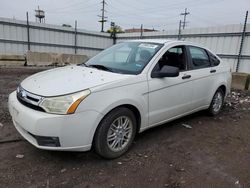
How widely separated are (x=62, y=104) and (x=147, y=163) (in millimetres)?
1393

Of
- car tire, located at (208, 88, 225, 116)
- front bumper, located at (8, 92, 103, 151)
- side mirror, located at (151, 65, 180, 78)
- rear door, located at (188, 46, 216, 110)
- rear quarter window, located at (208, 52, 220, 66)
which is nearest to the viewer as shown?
front bumper, located at (8, 92, 103, 151)

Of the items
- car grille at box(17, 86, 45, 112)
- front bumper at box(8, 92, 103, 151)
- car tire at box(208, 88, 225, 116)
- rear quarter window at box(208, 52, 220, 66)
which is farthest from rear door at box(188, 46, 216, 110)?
car grille at box(17, 86, 45, 112)

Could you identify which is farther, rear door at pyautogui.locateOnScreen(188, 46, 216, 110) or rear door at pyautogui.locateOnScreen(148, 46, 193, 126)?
rear door at pyautogui.locateOnScreen(188, 46, 216, 110)

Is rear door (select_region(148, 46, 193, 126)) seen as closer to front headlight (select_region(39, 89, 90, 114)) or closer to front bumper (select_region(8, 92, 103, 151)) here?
front bumper (select_region(8, 92, 103, 151))

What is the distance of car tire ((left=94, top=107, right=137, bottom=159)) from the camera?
8.97ft

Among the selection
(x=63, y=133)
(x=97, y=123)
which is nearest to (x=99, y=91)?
(x=97, y=123)

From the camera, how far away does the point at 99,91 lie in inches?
104

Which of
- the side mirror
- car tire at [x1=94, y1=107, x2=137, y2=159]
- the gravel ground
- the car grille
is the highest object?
the side mirror

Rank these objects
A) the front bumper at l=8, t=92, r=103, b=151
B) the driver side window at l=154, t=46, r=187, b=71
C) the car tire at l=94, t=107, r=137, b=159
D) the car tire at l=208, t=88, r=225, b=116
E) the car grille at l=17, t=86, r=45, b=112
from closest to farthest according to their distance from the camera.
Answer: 1. the front bumper at l=8, t=92, r=103, b=151
2. the car grille at l=17, t=86, r=45, b=112
3. the car tire at l=94, t=107, r=137, b=159
4. the driver side window at l=154, t=46, r=187, b=71
5. the car tire at l=208, t=88, r=225, b=116

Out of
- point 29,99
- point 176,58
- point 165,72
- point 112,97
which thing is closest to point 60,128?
point 29,99

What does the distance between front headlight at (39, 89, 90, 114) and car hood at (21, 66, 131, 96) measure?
72 mm

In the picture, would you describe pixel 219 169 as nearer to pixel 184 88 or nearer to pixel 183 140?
pixel 183 140

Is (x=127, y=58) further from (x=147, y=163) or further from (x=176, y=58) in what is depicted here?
(x=147, y=163)

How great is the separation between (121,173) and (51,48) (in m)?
14.4
